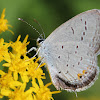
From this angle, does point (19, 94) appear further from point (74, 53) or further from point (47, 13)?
point (47, 13)

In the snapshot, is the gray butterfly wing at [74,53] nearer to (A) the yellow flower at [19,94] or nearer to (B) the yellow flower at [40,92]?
(B) the yellow flower at [40,92]

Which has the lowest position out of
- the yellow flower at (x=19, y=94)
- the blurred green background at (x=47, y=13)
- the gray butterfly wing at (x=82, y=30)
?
the yellow flower at (x=19, y=94)

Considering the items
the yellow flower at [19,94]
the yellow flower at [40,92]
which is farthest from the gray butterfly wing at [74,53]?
the yellow flower at [19,94]

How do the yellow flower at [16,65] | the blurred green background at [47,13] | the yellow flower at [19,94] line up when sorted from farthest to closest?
the blurred green background at [47,13]
the yellow flower at [16,65]
the yellow flower at [19,94]

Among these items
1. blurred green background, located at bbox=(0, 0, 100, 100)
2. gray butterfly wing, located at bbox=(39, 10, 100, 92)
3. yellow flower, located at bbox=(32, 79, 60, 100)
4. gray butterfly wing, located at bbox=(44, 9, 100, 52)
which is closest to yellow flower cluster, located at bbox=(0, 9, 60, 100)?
yellow flower, located at bbox=(32, 79, 60, 100)

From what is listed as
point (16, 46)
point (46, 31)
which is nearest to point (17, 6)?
point (46, 31)

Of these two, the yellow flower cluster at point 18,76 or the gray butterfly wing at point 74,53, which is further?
the gray butterfly wing at point 74,53

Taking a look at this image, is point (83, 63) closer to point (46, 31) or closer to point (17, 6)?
point (46, 31)
